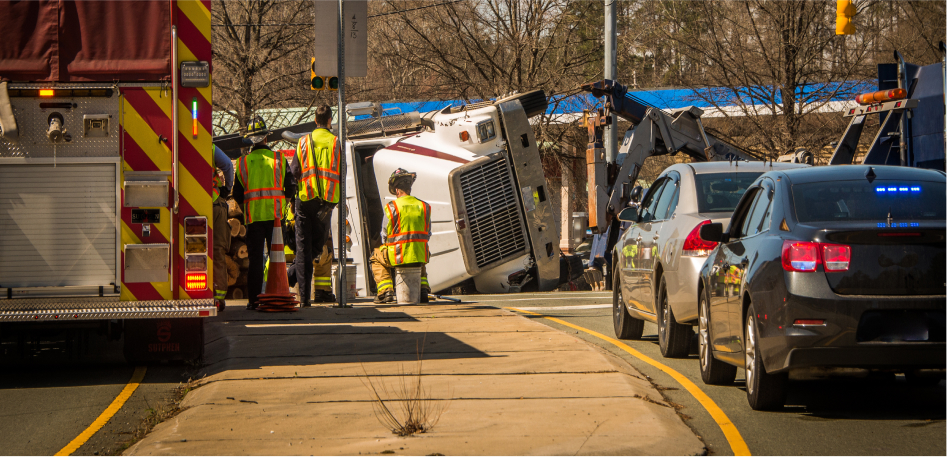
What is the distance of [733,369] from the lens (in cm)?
779

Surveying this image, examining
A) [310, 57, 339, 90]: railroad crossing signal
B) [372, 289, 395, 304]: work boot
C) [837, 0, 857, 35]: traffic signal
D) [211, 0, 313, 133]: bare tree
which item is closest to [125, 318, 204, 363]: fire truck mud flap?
[310, 57, 339, 90]: railroad crossing signal

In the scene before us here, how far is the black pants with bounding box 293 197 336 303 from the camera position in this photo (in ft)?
41.9

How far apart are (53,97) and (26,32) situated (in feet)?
1.65

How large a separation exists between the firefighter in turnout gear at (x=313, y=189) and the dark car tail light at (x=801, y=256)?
723 centimetres

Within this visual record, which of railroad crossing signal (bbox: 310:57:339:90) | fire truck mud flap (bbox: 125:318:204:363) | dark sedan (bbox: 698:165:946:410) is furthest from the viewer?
railroad crossing signal (bbox: 310:57:339:90)

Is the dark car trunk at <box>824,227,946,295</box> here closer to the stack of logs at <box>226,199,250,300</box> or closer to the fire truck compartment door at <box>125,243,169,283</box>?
the fire truck compartment door at <box>125,243,169,283</box>

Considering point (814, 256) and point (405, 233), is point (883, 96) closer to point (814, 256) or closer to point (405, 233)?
point (405, 233)

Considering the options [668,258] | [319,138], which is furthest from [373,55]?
[668,258]

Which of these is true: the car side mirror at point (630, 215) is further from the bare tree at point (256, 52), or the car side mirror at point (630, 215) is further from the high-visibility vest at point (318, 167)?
the bare tree at point (256, 52)

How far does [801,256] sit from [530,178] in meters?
11.2

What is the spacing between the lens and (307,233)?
1284 cm

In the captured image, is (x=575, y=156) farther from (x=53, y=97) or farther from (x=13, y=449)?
(x=13, y=449)

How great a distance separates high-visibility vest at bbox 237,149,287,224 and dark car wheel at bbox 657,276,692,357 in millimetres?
4810

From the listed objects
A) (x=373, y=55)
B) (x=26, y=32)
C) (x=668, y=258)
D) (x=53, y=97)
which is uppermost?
(x=373, y=55)
